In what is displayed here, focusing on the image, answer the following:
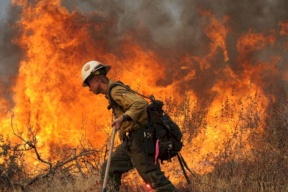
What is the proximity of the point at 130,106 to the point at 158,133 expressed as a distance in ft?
1.55

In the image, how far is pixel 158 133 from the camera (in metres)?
4.38

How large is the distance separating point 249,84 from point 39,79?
5982 mm

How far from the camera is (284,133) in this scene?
232 inches

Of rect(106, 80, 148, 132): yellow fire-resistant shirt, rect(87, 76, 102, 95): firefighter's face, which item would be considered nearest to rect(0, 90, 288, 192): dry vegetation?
rect(106, 80, 148, 132): yellow fire-resistant shirt

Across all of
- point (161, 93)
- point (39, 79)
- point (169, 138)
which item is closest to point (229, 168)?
point (169, 138)

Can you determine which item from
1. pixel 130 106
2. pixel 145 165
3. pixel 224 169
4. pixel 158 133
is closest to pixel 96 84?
pixel 130 106

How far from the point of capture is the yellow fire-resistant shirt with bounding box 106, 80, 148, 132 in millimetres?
4120

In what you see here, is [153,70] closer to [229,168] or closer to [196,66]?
[196,66]

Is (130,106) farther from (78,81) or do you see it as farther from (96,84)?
(78,81)

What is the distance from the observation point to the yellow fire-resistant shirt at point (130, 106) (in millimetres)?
4120

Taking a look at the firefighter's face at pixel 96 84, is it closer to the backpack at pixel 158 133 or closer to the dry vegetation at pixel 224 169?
the backpack at pixel 158 133

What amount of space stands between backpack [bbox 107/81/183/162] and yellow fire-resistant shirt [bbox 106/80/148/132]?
61mm

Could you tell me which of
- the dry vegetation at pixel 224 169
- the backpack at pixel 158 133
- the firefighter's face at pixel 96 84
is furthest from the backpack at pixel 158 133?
the dry vegetation at pixel 224 169

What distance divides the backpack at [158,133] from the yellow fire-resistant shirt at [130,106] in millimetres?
61
